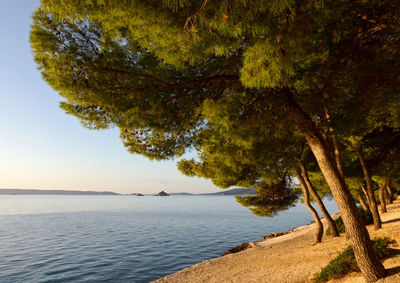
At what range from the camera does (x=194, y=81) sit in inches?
241

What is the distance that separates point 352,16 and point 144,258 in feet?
68.7

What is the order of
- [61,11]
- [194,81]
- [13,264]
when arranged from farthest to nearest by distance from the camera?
1. [13,264]
2. [194,81]
3. [61,11]

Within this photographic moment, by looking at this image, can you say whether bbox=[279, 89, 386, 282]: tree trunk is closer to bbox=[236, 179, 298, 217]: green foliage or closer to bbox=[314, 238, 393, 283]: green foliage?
bbox=[314, 238, 393, 283]: green foliage

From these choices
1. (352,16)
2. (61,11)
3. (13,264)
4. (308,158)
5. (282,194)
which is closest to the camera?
(61,11)

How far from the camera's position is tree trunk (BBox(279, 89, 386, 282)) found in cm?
509

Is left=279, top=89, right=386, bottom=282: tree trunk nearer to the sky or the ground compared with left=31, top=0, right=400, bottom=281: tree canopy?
nearer to the ground

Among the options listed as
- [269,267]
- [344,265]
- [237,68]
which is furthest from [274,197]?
[237,68]

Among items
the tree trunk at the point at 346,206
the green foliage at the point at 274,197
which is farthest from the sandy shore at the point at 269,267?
the green foliage at the point at 274,197

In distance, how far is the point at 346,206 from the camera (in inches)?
207

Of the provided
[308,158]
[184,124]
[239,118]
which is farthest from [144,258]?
[239,118]

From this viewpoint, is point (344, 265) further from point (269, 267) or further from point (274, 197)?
point (274, 197)

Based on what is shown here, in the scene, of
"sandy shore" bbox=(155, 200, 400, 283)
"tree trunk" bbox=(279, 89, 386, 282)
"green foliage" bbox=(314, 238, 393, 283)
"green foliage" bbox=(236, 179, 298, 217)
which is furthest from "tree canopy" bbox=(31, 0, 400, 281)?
"green foliage" bbox=(236, 179, 298, 217)

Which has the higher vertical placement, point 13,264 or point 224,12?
point 224,12

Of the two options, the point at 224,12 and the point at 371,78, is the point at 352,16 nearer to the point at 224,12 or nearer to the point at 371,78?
the point at 371,78
